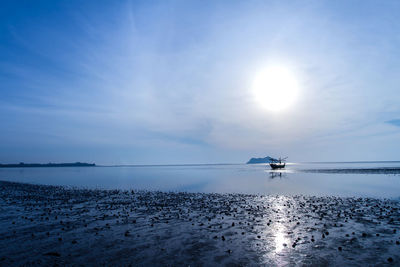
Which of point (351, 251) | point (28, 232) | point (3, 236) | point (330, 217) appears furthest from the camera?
point (330, 217)

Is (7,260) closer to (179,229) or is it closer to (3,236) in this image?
(3,236)

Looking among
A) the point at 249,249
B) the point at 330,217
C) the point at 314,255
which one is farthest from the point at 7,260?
the point at 330,217

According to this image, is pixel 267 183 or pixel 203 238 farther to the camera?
pixel 267 183

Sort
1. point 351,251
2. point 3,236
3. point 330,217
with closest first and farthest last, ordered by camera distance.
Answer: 1. point 351,251
2. point 3,236
3. point 330,217

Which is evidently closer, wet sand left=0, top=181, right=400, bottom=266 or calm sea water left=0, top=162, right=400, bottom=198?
wet sand left=0, top=181, right=400, bottom=266

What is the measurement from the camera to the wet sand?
39.4ft

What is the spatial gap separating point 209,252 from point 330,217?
572 inches

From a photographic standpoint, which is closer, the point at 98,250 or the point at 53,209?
the point at 98,250

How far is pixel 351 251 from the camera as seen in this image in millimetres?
12922

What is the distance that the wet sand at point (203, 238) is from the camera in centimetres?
1201

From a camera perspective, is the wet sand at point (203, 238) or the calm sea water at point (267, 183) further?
the calm sea water at point (267, 183)

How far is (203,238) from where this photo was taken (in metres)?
15.7

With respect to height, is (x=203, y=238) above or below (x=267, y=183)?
below

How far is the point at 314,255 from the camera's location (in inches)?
486
